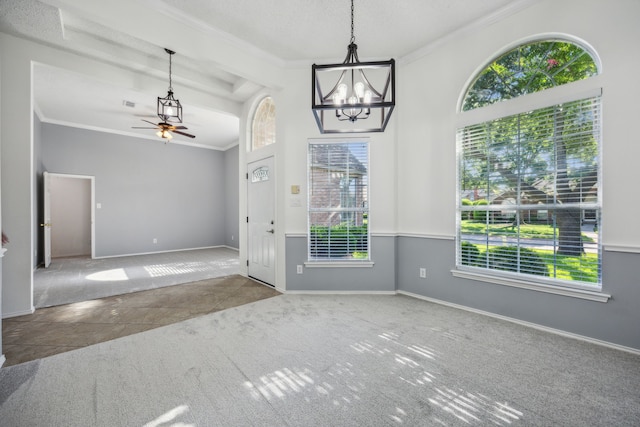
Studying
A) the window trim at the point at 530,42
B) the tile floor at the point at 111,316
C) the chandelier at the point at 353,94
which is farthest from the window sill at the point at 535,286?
the tile floor at the point at 111,316

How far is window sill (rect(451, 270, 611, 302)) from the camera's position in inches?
92.0

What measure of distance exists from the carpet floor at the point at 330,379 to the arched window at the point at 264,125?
2.91 m

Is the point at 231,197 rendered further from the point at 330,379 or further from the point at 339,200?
the point at 330,379

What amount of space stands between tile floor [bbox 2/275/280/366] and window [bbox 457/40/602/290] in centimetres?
292

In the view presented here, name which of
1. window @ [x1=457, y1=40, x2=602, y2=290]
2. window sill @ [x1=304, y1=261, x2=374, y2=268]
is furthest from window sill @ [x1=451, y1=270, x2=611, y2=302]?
window sill @ [x1=304, y1=261, x2=374, y2=268]

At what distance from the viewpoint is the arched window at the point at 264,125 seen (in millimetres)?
4344

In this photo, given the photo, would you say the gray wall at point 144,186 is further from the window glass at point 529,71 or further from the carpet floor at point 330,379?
the window glass at point 529,71

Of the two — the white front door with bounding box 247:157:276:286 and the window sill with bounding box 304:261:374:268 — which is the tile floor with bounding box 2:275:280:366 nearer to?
the white front door with bounding box 247:157:276:286

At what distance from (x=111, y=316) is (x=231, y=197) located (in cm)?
547

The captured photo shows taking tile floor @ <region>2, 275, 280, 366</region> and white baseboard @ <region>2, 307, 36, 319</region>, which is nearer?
tile floor @ <region>2, 275, 280, 366</region>

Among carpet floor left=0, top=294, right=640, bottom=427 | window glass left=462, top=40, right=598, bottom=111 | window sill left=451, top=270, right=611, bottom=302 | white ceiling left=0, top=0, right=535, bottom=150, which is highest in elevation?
white ceiling left=0, top=0, right=535, bottom=150

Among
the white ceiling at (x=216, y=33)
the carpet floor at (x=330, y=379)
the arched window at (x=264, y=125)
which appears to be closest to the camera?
the carpet floor at (x=330, y=379)

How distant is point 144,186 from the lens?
717 cm

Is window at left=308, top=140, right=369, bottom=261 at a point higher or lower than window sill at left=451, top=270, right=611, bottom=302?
higher
